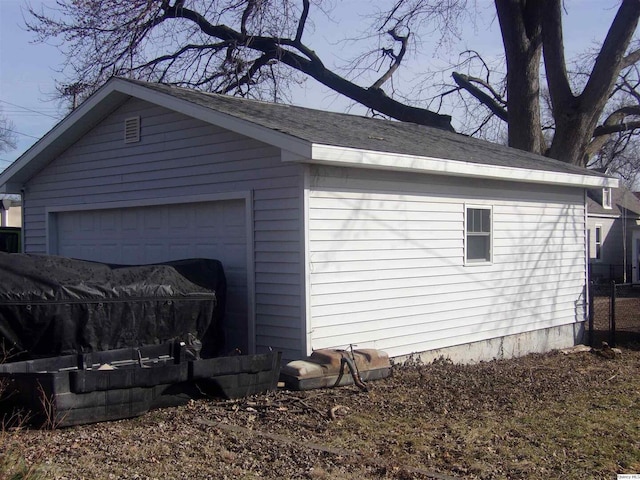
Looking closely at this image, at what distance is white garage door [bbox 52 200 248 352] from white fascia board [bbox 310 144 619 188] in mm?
1757

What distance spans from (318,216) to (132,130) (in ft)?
13.0

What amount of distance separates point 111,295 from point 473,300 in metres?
6.22

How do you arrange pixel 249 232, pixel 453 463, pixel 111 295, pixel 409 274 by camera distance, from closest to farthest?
1. pixel 453 463
2. pixel 111 295
3. pixel 249 232
4. pixel 409 274

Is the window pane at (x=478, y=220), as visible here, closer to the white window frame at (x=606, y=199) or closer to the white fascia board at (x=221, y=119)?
the white fascia board at (x=221, y=119)

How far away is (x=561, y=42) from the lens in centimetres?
2166

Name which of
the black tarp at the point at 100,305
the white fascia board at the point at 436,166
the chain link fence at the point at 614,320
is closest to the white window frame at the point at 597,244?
the chain link fence at the point at 614,320

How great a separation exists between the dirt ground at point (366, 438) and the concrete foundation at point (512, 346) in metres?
2.02

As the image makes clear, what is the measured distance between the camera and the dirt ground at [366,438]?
227 inches

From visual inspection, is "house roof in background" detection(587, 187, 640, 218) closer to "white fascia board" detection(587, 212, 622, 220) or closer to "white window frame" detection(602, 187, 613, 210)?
"white fascia board" detection(587, 212, 622, 220)

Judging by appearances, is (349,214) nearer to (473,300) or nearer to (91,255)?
(473,300)

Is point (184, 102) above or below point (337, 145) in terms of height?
above

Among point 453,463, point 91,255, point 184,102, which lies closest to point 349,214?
point 184,102

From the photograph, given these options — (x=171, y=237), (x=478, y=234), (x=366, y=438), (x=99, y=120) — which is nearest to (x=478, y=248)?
(x=478, y=234)

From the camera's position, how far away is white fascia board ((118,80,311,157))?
28.6ft
